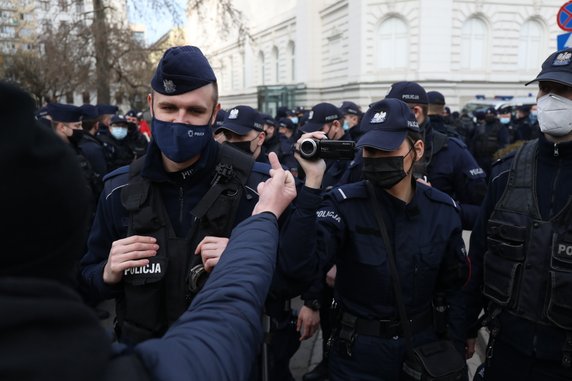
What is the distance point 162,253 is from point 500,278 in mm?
1703

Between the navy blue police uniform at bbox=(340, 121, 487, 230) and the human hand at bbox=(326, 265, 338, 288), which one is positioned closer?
the human hand at bbox=(326, 265, 338, 288)

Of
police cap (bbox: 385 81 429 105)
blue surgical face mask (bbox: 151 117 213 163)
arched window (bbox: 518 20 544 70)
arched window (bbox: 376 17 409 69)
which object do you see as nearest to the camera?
blue surgical face mask (bbox: 151 117 213 163)

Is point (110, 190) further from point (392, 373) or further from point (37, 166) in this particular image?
point (392, 373)

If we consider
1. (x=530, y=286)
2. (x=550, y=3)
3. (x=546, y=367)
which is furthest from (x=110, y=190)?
(x=550, y=3)

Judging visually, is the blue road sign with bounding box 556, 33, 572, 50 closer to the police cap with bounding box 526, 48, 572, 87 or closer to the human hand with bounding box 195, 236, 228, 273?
the police cap with bounding box 526, 48, 572, 87

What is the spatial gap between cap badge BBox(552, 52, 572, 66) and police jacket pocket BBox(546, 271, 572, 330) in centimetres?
108

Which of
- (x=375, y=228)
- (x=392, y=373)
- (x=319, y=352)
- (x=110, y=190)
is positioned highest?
(x=110, y=190)

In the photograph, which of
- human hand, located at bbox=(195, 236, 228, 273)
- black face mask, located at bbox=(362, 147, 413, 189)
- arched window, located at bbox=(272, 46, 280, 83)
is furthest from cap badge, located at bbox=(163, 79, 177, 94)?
arched window, located at bbox=(272, 46, 280, 83)

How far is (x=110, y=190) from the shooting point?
84.3 inches

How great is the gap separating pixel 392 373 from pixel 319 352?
2.45m

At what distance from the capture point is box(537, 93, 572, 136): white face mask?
2385mm

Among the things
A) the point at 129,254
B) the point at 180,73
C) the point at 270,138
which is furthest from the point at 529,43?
the point at 129,254

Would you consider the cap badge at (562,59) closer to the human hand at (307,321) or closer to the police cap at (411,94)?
the police cap at (411,94)

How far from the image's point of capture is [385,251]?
2.37 meters
